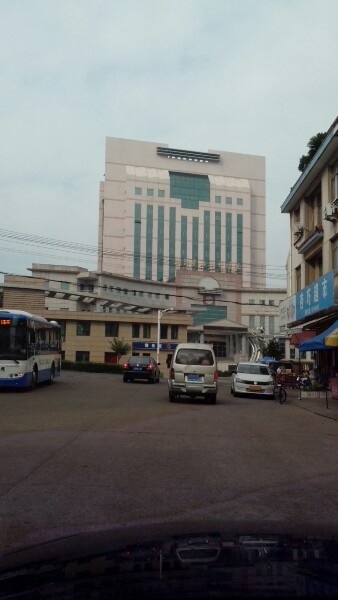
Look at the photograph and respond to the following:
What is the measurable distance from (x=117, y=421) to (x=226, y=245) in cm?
10341

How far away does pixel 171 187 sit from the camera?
112938 mm

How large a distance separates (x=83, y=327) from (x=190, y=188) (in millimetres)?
60124

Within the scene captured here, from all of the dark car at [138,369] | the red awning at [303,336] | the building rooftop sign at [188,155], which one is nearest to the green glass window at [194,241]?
the building rooftop sign at [188,155]

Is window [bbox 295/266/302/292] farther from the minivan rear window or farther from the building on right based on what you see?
the minivan rear window

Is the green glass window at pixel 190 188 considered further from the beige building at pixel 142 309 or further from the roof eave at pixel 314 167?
the roof eave at pixel 314 167

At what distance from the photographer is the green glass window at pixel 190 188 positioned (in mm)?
113812

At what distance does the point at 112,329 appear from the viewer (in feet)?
208

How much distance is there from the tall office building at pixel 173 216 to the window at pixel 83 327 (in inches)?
1683

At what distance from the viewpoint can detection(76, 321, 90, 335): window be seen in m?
62.5

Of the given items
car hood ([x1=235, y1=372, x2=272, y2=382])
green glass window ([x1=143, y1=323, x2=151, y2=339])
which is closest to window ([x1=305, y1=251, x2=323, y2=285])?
car hood ([x1=235, y1=372, x2=272, y2=382])

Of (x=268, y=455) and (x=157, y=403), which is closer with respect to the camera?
(x=268, y=455)

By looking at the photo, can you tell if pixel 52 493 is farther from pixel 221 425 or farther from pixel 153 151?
pixel 153 151

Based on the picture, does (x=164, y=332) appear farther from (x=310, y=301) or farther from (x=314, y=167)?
(x=314, y=167)

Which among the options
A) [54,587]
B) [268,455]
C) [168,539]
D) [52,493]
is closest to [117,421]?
[268,455]
